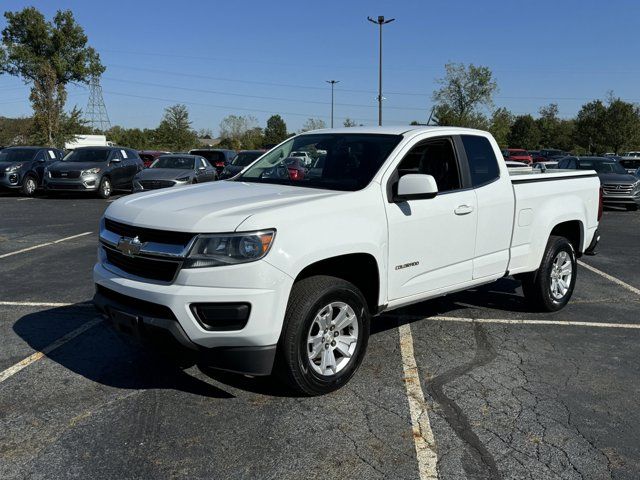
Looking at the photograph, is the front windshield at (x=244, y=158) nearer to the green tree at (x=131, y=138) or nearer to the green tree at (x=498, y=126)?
the green tree at (x=498, y=126)

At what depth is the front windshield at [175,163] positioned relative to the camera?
56.9 ft

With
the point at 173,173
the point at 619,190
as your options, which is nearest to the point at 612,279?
the point at 619,190

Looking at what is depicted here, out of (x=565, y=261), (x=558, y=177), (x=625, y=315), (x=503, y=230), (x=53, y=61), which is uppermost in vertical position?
(x=53, y=61)

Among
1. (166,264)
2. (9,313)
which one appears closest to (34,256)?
(9,313)

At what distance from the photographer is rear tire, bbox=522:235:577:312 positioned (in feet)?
19.2

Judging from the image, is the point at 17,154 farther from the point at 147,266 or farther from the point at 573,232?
the point at 573,232

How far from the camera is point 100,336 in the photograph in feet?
16.9

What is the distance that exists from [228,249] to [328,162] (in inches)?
64.1

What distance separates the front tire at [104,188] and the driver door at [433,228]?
16.1 metres

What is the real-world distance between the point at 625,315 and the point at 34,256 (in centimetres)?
798

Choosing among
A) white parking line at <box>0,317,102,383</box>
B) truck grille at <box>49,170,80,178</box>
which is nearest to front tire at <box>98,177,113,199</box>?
truck grille at <box>49,170,80,178</box>

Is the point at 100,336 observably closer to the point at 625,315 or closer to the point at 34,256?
the point at 34,256

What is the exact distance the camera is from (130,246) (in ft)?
12.4

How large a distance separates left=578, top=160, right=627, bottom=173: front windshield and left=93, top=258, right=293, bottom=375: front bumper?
691 inches
